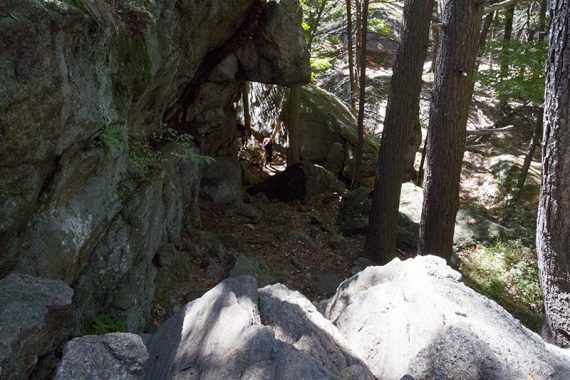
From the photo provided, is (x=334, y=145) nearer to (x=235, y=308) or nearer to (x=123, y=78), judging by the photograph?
(x=123, y=78)

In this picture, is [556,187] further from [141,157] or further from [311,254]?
[311,254]

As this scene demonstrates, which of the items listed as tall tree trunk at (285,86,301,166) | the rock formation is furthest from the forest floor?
the rock formation

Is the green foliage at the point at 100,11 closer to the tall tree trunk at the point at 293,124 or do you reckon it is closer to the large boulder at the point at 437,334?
the large boulder at the point at 437,334

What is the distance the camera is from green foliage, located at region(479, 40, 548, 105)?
943 centimetres

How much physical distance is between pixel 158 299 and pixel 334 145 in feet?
30.1

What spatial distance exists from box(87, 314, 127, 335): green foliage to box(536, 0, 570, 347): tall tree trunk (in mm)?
4601

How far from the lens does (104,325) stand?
16.4ft

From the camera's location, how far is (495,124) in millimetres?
19469

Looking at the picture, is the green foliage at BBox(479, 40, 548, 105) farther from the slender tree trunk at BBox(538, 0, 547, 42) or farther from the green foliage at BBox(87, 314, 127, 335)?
the green foliage at BBox(87, 314, 127, 335)

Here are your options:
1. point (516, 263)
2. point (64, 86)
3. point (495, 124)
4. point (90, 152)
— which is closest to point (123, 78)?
point (90, 152)

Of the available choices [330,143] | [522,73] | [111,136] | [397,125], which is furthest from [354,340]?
[330,143]

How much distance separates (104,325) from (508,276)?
793 centimetres

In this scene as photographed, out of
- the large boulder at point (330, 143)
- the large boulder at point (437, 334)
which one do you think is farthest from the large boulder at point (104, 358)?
the large boulder at point (330, 143)

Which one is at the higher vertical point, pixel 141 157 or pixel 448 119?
pixel 448 119
